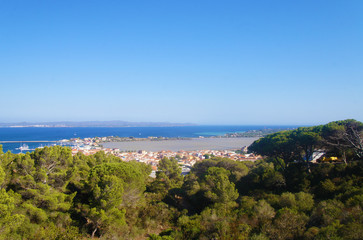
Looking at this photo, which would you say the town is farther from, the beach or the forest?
the forest

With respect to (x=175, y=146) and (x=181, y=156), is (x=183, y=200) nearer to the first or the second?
(x=181, y=156)

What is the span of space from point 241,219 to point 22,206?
9.39 meters

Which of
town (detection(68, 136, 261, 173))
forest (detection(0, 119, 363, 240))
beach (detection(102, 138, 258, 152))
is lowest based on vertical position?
beach (detection(102, 138, 258, 152))

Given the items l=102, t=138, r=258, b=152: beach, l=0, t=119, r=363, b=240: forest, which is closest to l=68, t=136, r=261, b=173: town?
l=102, t=138, r=258, b=152: beach

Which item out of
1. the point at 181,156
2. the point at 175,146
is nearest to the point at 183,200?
the point at 181,156

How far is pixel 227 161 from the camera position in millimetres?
21641

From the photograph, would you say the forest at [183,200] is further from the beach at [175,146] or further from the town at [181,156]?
the beach at [175,146]

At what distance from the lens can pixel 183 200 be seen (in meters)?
17.1

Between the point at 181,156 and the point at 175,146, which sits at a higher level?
the point at 181,156

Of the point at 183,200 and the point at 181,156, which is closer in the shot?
the point at 183,200

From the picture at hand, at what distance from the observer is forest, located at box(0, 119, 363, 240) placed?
8.94 meters

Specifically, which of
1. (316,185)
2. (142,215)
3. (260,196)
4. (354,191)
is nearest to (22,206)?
(142,215)

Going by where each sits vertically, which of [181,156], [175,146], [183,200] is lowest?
[175,146]

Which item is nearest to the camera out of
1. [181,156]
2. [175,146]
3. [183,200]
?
[183,200]
